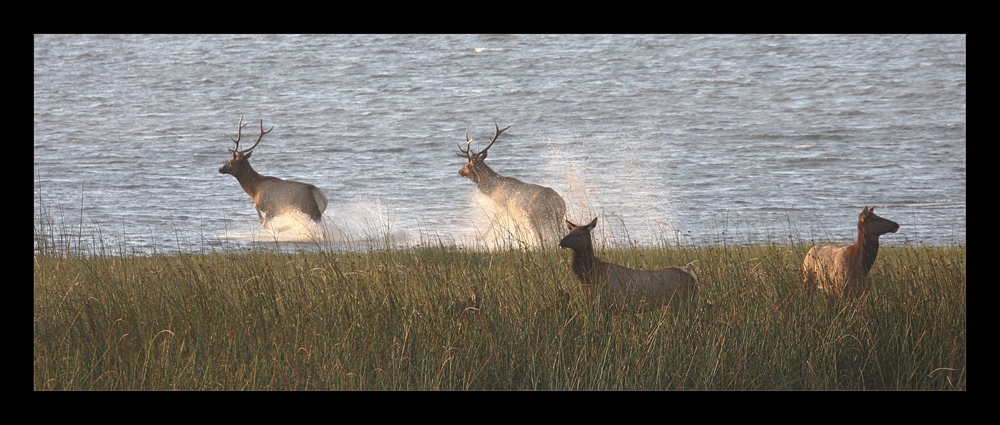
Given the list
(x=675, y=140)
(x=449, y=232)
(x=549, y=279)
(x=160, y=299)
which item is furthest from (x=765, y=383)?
(x=675, y=140)

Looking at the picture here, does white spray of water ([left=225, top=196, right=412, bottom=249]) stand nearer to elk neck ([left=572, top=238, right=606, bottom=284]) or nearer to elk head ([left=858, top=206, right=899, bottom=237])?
elk neck ([left=572, top=238, right=606, bottom=284])

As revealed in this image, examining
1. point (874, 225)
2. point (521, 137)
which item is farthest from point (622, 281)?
point (521, 137)

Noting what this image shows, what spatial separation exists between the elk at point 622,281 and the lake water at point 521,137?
6297 millimetres

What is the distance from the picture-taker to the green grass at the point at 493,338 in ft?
19.3

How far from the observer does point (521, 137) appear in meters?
26.3

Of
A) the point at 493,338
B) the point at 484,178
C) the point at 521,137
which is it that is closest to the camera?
the point at 493,338

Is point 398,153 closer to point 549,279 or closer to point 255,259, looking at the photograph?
point 255,259

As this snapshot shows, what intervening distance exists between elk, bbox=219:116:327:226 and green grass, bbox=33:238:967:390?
7984 millimetres

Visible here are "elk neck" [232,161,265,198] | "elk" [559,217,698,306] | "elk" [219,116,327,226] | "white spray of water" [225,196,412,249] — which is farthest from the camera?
"elk neck" [232,161,265,198]

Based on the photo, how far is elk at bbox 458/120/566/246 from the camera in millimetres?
13859

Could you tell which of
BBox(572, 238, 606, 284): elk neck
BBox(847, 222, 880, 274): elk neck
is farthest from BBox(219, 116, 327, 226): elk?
BBox(847, 222, 880, 274): elk neck

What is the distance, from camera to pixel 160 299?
7148mm

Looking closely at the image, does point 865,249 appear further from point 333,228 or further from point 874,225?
point 333,228

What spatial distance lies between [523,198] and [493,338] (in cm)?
839
